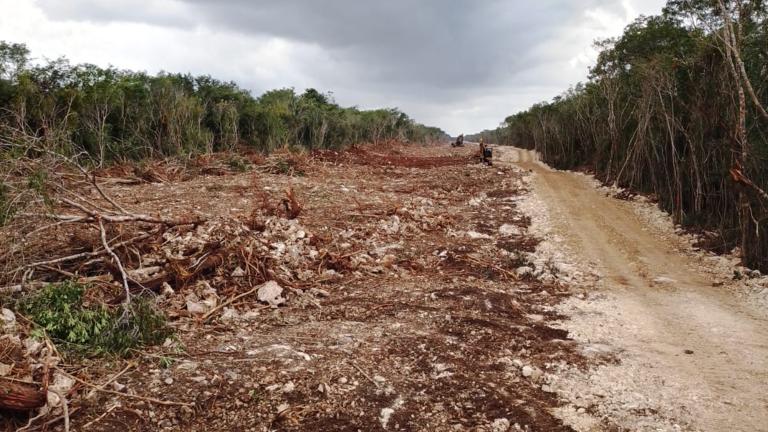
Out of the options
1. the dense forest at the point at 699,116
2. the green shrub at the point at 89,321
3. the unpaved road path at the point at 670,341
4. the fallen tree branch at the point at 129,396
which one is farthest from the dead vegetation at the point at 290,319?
the dense forest at the point at 699,116

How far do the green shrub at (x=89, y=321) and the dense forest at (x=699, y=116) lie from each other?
8.34 m

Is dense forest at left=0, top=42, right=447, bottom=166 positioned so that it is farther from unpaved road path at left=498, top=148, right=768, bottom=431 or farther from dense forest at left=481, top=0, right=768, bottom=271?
dense forest at left=481, top=0, right=768, bottom=271

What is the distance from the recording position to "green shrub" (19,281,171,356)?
4.10 meters

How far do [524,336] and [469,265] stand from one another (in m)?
2.79

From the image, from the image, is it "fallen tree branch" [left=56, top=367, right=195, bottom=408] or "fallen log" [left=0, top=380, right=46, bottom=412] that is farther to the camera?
"fallen tree branch" [left=56, top=367, right=195, bottom=408]

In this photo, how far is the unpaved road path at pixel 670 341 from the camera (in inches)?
152

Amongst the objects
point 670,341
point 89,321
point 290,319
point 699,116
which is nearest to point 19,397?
point 89,321

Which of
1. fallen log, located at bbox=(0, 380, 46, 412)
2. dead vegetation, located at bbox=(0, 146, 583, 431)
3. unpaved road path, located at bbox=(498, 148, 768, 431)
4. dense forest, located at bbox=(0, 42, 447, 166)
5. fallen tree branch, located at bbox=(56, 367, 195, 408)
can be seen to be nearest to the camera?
fallen log, located at bbox=(0, 380, 46, 412)

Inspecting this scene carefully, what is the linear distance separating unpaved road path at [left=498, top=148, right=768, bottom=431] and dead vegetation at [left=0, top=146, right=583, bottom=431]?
0.55 meters

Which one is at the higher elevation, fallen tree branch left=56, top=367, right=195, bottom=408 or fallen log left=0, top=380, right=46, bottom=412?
fallen log left=0, top=380, right=46, bottom=412

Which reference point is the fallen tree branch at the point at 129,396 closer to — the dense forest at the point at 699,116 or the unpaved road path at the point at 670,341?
the unpaved road path at the point at 670,341

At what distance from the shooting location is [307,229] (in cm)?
888

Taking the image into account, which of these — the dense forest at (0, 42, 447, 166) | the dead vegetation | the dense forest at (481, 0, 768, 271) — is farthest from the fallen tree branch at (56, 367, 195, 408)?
the dense forest at (481, 0, 768, 271)

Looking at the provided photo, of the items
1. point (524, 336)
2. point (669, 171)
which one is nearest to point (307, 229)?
point (524, 336)
